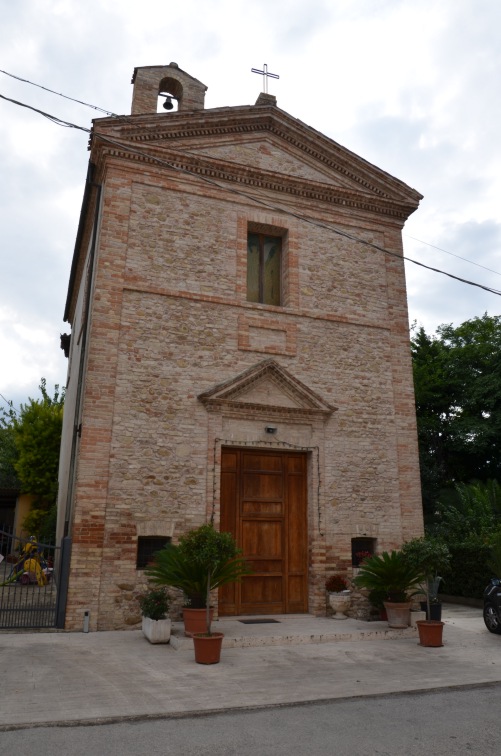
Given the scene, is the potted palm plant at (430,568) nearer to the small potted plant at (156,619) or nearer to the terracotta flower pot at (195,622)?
the terracotta flower pot at (195,622)

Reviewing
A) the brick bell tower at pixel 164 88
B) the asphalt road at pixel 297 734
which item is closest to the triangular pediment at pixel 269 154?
the brick bell tower at pixel 164 88

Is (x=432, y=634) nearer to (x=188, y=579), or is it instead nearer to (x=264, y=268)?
(x=188, y=579)

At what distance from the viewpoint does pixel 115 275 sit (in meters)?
10.1

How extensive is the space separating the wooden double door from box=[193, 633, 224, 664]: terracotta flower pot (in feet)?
9.31

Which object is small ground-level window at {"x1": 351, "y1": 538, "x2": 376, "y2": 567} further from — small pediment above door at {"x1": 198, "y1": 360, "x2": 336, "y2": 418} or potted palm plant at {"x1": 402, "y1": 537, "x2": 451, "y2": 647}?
small pediment above door at {"x1": 198, "y1": 360, "x2": 336, "y2": 418}

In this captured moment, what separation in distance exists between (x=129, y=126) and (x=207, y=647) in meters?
8.92

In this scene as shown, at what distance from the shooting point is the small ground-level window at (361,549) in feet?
34.5

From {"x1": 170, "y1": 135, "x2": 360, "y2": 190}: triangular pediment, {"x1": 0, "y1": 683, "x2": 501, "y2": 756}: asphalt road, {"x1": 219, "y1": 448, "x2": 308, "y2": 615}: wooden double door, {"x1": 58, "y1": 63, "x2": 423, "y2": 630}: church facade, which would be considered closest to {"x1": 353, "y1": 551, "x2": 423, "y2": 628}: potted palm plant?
{"x1": 58, "y1": 63, "x2": 423, "y2": 630}: church facade

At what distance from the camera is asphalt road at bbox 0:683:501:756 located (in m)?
4.29

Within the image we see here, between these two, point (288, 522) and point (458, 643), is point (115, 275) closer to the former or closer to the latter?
point (288, 522)

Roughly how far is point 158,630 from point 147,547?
1.66 metres

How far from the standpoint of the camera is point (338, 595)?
9.84 meters

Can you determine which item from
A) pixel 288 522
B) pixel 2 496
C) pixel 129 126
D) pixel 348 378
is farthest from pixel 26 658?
pixel 2 496

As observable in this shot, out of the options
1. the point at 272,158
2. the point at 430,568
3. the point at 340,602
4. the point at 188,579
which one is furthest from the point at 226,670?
the point at 272,158
